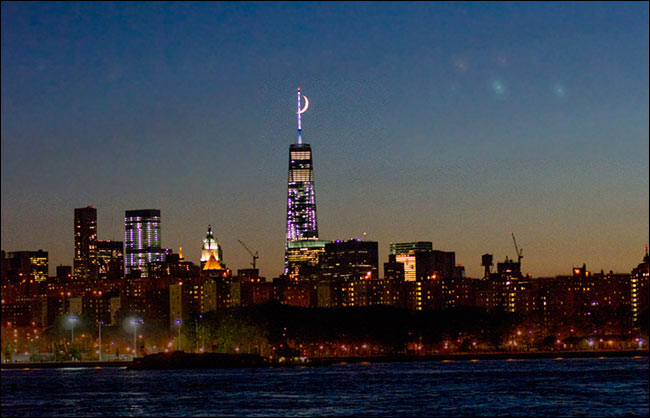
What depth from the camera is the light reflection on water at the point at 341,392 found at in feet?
A: 202

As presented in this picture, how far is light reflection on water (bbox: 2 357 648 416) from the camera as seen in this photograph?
61.5 meters

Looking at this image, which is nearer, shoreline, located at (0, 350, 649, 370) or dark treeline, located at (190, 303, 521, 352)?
shoreline, located at (0, 350, 649, 370)

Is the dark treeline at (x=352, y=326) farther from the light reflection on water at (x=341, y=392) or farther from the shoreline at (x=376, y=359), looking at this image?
the light reflection on water at (x=341, y=392)

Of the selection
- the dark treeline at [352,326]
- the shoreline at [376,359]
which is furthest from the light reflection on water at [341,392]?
the dark treeline at [352,326]

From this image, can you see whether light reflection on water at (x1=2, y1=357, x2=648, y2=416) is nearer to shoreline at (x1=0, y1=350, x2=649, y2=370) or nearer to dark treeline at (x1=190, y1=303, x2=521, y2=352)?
shoreline at (x1=0, y1=350, x2=649, y2=370)

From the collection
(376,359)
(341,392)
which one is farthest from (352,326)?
(341,392)

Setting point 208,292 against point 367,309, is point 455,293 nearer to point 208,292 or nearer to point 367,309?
point 208,292

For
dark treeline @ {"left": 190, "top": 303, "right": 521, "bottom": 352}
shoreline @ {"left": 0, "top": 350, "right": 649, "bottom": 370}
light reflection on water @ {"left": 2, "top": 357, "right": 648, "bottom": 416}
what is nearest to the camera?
light reflection on water @ {"left": 2, "top": 357, "right": 648, "bottom": 416}

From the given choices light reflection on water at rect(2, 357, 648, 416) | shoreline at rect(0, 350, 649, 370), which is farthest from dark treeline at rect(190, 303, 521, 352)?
light reflection on water at rect(2, 357, 648, 416)

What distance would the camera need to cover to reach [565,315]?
6255 inches

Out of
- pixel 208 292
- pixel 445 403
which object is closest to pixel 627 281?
pixel 208 292

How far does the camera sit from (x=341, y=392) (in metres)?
72.6

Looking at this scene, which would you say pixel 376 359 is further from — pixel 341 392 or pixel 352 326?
pixel 341 392

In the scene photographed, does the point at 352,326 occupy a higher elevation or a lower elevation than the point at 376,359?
higher
